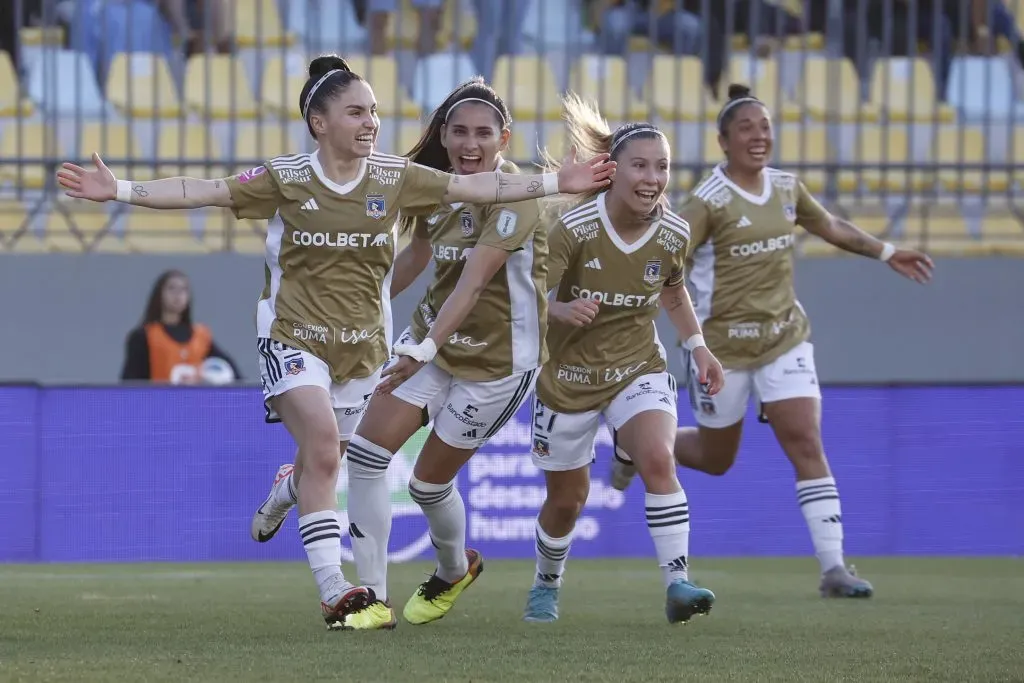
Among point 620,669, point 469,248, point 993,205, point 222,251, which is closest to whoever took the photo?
point 620,669

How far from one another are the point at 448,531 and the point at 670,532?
89 cm

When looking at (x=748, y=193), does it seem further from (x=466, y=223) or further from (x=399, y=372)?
(x=399, y=372)

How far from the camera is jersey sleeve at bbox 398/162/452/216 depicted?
20.9 ft

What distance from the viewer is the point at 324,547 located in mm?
6148

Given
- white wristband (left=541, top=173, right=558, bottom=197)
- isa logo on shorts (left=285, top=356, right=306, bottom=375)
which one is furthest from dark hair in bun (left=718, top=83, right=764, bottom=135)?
isa logo on shorts (left=285, top=356, right=306, bottom=375)

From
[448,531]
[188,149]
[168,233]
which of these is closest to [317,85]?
[448,531]

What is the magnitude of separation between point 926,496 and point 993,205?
4214 millimetres

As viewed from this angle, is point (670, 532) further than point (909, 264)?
No

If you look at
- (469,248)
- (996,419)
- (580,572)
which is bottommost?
(580,572)

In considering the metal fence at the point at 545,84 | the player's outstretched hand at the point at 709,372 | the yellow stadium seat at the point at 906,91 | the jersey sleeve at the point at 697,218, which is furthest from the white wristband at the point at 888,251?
the yellow stadium seat at the point at 906,91

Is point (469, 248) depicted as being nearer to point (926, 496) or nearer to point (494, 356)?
point (494, 356)

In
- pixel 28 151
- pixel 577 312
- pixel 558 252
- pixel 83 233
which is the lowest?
pixel 577 312

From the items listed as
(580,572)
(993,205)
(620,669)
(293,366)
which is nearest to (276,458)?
(580,572)

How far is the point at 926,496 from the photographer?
11.0 metres
